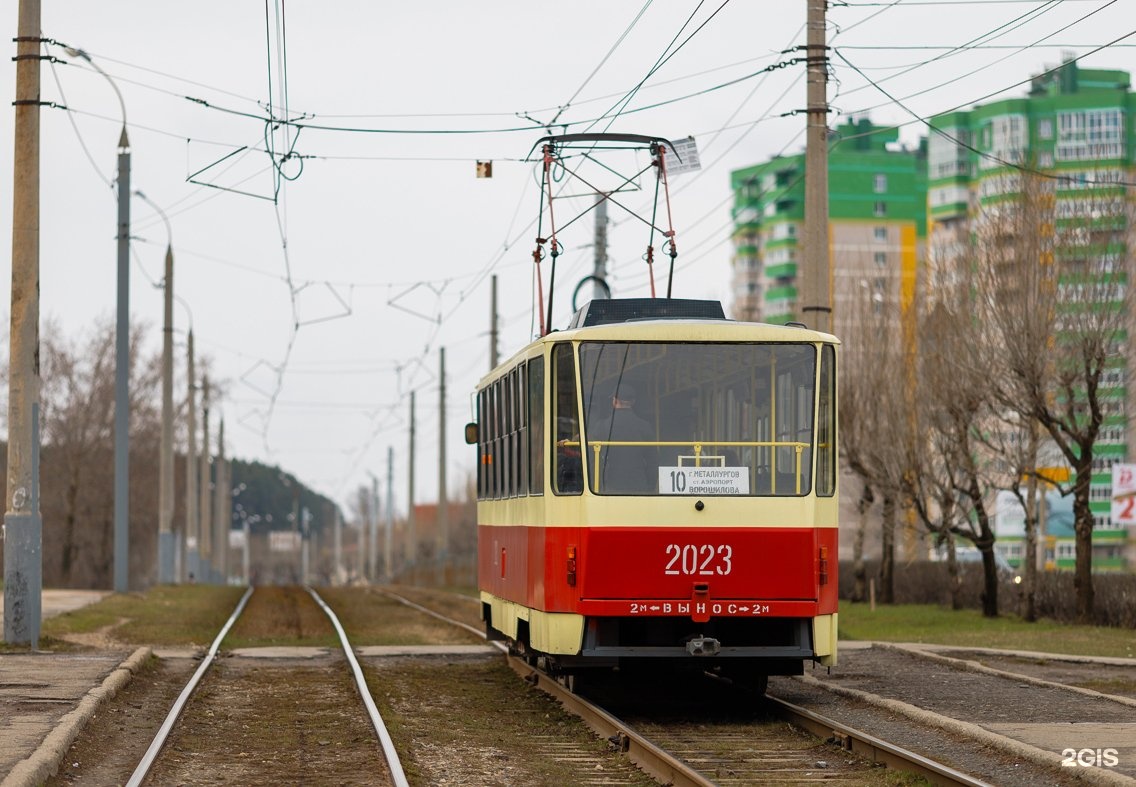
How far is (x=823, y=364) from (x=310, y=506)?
515ft

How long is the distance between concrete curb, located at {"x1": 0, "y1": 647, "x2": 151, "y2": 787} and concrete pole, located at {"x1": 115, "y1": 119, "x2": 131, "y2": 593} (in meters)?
17.4

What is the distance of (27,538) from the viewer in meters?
19.8

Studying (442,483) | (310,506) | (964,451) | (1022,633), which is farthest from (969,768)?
(310,506)

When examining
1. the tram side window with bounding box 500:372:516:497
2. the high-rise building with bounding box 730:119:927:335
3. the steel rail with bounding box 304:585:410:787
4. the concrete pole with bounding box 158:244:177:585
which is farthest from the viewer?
the high-rise building with bounding box 730:119:927:335

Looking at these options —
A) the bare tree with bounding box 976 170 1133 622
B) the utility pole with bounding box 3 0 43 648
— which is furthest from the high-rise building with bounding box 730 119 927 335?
the utility pole with bounding box 3 0 43 648

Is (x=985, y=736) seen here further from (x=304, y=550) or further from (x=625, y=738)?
(x=304, y=550)

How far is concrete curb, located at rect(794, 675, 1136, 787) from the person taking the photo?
9727mm

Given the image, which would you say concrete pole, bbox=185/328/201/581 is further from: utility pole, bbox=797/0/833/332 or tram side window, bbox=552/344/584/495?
tram side window, bbox=552/344/584/495

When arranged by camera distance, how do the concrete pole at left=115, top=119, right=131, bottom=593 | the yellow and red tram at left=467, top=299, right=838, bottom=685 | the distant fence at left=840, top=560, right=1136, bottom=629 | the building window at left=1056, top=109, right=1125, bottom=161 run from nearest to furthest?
1. the yellow and red tram at left=467, top=299, right=838, bottom=685
2. the distant fence at left=840, top=560, right=1136, bottom=629
3. the concrete pole at left=115, top=119, right=131, bottom=593
4. the building window at left=1056, top=109, right=1125, bottom=161

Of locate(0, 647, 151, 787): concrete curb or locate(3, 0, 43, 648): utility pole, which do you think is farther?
locate(3, 0, 43, 648): utility pole

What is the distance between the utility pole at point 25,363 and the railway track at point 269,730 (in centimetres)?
225

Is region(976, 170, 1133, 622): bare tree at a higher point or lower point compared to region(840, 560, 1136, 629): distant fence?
higher

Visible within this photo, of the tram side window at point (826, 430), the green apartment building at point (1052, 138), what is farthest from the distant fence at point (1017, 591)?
the green apartment building at point (1052, 138)

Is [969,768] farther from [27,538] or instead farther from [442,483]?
[442,483]
